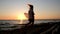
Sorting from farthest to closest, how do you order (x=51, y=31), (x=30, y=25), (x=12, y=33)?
(x=30, y=25) → (x=12, y=33) → (x=51, y=31)

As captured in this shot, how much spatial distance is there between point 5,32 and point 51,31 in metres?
1.07

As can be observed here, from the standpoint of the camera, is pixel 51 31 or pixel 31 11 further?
pixel 31 11

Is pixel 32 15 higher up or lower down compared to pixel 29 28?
higher up

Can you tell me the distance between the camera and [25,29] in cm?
330

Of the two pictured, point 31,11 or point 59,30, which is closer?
point 59,30

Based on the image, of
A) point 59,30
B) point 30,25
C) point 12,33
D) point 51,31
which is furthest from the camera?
point 30,25

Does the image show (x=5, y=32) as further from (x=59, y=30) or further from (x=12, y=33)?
(x=59, y=30)

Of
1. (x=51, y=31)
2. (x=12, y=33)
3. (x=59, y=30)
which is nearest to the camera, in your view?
(x=51, y=31)

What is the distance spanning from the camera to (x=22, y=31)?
321 centimetres

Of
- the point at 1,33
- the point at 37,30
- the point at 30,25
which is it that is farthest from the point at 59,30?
the point at 1,33

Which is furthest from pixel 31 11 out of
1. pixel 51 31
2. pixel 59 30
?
pixel 51 31

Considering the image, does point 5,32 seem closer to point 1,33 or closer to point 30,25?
point 1,33

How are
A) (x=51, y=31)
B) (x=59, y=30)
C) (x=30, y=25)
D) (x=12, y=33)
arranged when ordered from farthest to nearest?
1. (x=30, y=25)
2. (x=12, y=33)
3. (x=59, y=30)
4. (x=51, y=31)

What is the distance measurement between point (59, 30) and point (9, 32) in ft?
3.33
